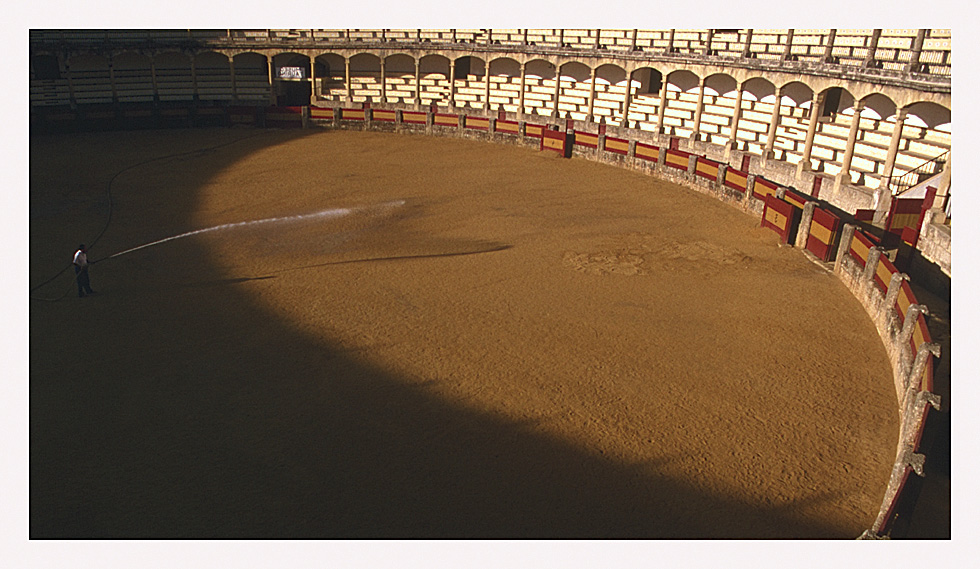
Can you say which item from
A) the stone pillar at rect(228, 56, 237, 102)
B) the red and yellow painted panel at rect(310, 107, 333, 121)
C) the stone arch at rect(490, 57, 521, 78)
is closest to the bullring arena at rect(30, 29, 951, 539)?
the red and yellow painted panel at rect(310, 107, 333, 121)

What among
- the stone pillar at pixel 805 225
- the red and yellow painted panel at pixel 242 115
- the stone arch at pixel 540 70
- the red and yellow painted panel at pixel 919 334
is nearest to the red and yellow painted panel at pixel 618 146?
the stone pillar at pixel 805 225

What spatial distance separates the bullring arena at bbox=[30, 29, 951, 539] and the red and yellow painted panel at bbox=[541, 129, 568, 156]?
0.39ft

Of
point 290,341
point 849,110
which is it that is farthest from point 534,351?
point 849,110

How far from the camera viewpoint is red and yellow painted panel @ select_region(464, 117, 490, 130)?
28875 millimetres

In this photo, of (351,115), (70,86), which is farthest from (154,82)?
(351,115)

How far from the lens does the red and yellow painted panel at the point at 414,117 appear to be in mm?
29672

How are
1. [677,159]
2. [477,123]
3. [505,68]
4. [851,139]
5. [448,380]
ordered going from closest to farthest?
[448,380], [851,139], [677,159], [477,123], [505,68]

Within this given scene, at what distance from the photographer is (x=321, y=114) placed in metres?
31.2

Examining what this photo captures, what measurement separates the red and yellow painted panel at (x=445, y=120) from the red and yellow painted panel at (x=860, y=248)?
1921 centimetres

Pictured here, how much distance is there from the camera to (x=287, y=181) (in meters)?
21.6

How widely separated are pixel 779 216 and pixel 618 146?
28.7 feet

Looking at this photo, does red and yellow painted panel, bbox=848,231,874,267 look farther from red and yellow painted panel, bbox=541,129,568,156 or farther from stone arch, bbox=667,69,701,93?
stone arch, bbox=667,69,701,93

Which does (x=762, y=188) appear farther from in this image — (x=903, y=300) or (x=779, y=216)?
(x=903, y=300)

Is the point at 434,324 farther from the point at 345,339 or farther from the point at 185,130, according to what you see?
the point at 185,130
